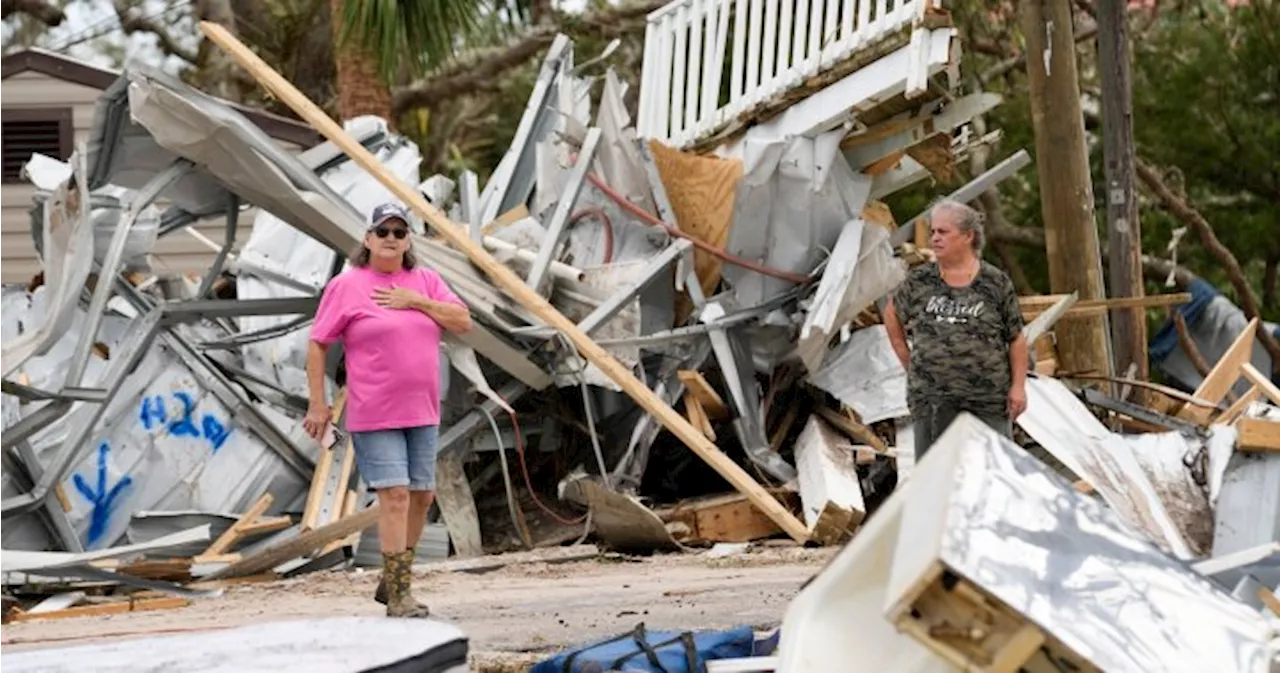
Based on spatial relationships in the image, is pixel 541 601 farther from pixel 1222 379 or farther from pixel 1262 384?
pixel 1262 384

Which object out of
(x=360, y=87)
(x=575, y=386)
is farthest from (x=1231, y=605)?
(x=360, y=87)

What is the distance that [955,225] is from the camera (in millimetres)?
8211

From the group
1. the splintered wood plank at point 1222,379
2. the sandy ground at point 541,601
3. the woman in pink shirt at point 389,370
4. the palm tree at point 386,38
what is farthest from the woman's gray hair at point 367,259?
the palm tree at point 386,38

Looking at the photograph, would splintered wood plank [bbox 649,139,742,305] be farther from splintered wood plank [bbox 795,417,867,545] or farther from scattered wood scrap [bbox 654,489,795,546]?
scattered wood scrap [bbox 654,489,795,546]

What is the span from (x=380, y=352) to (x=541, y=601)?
1.62 metres

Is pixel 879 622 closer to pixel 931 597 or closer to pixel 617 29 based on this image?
pixel 931 597

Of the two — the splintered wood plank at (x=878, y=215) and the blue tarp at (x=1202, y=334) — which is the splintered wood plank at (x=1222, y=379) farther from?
the blue tarp at (x=1202, y=334)

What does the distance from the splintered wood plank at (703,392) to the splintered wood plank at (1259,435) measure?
3.44 metres

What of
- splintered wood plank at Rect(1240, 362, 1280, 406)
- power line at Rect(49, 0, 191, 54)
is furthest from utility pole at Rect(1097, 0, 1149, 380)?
power line at Rect(49, 0, 191, 54)

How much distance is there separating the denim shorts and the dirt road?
0.63m

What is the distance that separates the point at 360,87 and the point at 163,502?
313 inches

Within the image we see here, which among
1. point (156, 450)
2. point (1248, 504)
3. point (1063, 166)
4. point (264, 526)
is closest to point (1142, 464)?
point (1248, 504)

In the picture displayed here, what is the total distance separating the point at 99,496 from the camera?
12.6m

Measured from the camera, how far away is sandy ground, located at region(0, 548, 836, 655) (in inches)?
320
